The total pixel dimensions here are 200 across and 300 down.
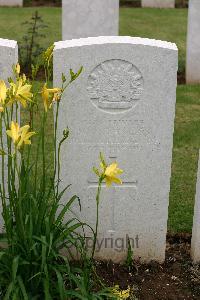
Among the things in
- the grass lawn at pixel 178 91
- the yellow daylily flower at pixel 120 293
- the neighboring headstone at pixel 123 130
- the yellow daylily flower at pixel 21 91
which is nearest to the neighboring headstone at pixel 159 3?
the grass lawn at pixel 178 91

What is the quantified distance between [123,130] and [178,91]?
149 inches

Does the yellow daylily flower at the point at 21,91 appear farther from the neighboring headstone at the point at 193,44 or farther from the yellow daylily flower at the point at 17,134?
the neighboring headstone at the point at 193,44

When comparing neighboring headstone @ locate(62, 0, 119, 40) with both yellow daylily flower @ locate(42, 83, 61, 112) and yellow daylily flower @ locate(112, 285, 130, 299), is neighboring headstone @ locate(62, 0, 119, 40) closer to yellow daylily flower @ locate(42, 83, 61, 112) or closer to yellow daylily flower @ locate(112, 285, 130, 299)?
yellow daylily flower @ locate(42, 83, 61, 112)

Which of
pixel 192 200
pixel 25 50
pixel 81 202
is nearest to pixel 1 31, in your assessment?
pixel 25 50

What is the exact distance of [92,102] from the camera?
3605mm

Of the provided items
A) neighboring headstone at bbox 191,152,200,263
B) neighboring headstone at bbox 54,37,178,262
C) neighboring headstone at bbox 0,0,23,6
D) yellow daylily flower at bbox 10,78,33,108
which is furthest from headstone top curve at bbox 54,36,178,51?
neighboring headstone at bbox 0,0,23,6

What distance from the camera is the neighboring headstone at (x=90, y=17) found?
272 inches

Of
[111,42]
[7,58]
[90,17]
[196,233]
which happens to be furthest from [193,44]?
[7,58]

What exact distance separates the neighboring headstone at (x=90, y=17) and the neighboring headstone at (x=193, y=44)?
2.75ft

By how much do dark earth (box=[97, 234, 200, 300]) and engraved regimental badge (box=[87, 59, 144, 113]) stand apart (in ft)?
3.28

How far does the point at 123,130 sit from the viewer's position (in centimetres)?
367

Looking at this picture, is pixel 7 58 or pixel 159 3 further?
pixel 159 3

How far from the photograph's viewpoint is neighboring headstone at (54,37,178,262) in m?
3.53

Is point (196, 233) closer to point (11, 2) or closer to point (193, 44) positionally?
point (193, 44)
